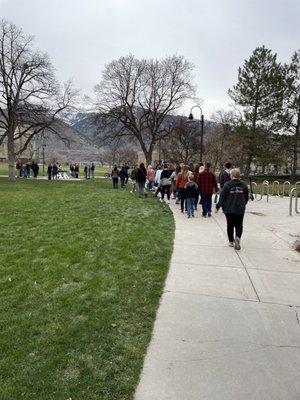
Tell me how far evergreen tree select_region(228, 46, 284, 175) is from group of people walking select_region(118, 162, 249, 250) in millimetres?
30614

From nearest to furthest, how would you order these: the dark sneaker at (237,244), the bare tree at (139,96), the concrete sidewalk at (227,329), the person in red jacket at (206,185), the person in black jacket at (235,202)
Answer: the concrete sidewalk at (227,329) < the dark sneaker at (237,244) < the person in black jacket at (235,202) < the person in red jacket at (206,185) < the bare tree at (139,96)

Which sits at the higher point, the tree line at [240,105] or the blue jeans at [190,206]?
the tree line at [240,105]

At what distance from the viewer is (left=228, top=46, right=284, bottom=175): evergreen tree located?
51281 mm

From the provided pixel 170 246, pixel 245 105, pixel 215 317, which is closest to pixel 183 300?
pixel 215 317

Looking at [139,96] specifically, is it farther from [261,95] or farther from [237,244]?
[237,244]

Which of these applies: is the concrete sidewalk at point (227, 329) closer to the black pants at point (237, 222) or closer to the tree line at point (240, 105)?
the black pants at point (237, 222)

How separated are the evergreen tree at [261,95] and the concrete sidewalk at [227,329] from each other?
44540mm

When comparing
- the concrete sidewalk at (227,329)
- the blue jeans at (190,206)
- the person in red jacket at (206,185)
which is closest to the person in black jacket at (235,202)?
the concrete sidewalk at (227,329)

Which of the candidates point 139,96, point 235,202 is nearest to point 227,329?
point 235,202

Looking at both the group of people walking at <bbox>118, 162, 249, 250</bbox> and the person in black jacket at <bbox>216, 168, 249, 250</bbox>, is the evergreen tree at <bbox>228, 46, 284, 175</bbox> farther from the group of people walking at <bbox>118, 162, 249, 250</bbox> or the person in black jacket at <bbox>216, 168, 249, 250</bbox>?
the person in black jacket at <bbox>216, 168, 249, 250</bbox>

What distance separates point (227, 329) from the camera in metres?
4.90

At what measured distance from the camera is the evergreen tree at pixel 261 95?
51281mm

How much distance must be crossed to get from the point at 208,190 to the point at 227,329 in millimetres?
9128

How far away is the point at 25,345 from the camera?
14.4ft
